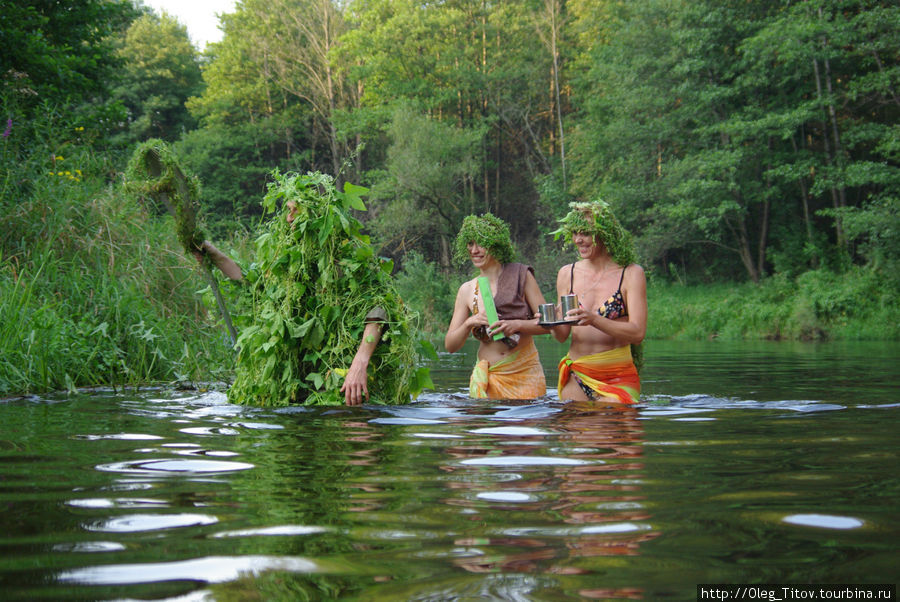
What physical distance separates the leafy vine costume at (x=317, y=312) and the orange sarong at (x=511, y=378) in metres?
1.06

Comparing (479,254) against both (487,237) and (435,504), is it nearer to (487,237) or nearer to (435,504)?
(487,237)

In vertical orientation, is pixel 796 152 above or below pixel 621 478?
above

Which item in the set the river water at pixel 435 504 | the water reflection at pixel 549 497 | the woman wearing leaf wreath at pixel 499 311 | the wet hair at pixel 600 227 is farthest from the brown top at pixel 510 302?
the water reflection at pixel 549 497

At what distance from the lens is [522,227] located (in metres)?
50.2

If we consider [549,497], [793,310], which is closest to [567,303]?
[549,497]

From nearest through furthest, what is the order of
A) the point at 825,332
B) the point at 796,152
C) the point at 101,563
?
1. the point at 101,563
2. the point at 825,332
3. the point at 796,152

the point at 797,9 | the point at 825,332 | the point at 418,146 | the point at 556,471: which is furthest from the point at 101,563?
the point at 418,146

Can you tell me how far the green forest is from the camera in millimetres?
8789

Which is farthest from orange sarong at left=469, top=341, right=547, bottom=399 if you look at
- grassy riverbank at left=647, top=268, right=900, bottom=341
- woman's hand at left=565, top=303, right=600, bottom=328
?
grassy riverbank at left=647, top=268, right=900, bottom=341

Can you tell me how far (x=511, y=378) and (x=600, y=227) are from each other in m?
1.49

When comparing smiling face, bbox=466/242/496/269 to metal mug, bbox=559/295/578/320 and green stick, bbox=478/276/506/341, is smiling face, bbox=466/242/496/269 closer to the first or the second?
green stick, bbox=478/276/506/341

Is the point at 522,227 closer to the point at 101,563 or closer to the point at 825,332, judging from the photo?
the point at 825,332

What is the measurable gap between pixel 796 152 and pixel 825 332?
9702 millimetres

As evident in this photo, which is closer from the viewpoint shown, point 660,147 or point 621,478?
point 621,478
